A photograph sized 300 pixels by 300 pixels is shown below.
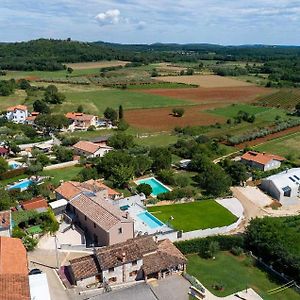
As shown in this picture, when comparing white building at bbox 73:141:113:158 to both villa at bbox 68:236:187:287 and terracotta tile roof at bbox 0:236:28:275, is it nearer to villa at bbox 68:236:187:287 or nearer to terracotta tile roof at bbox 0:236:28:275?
villa at bbox 68:236:187:287

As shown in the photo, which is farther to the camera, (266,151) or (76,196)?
(266,151)

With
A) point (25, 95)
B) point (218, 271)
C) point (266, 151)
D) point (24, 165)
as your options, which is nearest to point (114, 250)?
point (218, 271)

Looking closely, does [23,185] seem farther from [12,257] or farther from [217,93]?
[217,93]

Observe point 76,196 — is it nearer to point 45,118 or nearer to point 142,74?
point 45,118

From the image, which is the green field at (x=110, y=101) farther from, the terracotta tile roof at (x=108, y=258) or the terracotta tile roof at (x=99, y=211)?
the terracotta tile roof at (x=108, y=258)

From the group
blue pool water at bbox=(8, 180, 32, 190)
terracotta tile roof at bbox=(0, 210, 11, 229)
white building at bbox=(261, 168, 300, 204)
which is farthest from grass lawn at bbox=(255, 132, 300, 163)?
terracotta tile roof at bbox=(0, 210, 11, 229)

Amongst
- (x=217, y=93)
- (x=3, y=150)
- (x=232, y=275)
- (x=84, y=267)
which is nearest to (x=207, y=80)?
(x=217, y=93)

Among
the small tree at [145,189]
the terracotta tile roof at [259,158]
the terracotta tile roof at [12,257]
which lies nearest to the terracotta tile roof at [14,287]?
the terracotta tile roof at [12,257]
